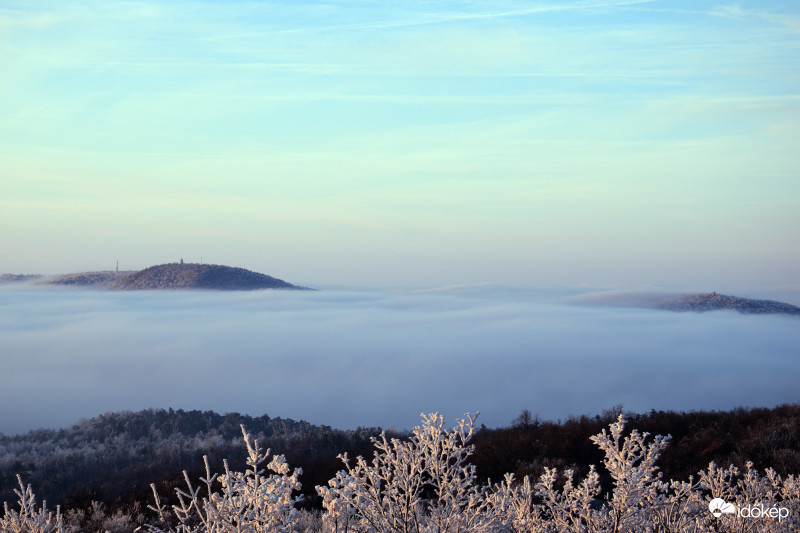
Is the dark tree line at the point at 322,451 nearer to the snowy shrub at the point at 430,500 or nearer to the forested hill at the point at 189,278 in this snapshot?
the snowy shrub at the point at 430,500

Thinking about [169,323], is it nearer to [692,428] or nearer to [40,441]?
[40,441]

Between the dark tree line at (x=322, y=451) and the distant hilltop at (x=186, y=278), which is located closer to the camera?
the dark tree line at (x=322, y=451)

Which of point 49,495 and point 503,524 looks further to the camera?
point 49,495

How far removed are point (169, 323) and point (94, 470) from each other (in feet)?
274

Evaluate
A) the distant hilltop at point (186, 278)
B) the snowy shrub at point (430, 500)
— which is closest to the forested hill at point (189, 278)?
the distant hilltop at point (186, 278)

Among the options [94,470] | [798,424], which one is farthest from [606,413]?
[94,470]

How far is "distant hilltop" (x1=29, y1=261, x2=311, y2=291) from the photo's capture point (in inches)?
3521

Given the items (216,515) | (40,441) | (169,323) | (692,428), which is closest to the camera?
(216,515)

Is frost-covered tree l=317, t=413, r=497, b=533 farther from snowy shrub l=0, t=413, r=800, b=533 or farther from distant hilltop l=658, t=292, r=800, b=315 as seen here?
distant hilltop l=658, t=292, r=800, b=315

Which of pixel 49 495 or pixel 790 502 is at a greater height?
pixel 790 502

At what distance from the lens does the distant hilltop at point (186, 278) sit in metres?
89.4

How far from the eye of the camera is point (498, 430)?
1501 centimetres

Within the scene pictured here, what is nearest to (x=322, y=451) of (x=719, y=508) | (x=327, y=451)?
(x=327, y=451)

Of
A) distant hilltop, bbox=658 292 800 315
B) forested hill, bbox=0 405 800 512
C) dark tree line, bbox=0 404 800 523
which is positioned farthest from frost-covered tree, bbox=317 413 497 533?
distant hilltop, bbox=658 292 800 315
